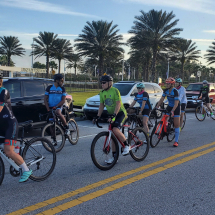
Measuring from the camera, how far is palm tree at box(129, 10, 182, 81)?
3203 cm

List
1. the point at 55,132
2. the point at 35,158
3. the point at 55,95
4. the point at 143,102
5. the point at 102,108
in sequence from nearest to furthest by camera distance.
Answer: the point at 35,158 < the point at 102,108 < the point at 55,132 < the point at 55,95 < the point at 143,102

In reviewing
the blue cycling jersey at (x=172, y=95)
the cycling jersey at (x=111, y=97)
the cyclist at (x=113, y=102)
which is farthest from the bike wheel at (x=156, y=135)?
the cycling jersey at (x=111, y=97)

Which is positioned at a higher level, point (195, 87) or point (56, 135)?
point (195, 87)

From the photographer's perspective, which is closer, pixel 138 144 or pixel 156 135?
pixel 138 144

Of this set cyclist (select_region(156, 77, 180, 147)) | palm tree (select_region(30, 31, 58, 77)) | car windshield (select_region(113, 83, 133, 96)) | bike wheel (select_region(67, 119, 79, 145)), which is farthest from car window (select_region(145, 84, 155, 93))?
palm tree (select_region(30, 31, 58, 77))

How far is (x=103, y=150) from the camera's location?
527cm

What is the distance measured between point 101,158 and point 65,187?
107cm

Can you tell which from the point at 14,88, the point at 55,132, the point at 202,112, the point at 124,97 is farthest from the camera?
the point at 202,112

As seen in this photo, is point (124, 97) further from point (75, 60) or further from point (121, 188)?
point (75, 60)

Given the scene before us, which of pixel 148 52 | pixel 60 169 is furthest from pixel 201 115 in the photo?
pixel 148 52

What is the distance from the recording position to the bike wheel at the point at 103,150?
5.14 m

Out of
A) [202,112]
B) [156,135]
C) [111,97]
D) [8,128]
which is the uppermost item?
[111,97]

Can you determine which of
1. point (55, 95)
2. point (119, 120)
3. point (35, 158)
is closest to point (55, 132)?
point (55, 95)

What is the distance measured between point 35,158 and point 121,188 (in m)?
1.47
